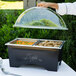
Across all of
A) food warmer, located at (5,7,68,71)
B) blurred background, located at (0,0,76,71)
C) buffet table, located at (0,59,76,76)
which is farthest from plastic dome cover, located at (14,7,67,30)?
blurred background, located at (0,0,76,71)

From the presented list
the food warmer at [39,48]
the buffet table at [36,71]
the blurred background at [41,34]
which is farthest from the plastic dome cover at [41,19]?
the blurred background at [41,34]

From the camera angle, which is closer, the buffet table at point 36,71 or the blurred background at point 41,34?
the buffet table at point 36,71

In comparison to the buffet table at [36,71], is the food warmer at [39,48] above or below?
above

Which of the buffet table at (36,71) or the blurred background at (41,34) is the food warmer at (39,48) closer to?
the buffet table at (36,71)

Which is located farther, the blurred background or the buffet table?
the blurred background

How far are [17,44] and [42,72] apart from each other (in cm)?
35

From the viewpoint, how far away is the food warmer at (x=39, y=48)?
68.8 inches

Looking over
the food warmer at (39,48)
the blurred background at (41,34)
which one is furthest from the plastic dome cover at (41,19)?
the blurred background at (41,34)

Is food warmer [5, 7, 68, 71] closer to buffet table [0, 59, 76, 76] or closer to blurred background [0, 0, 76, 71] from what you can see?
buffet table [0, 59, 76, 76]

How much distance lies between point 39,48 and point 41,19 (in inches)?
11.1

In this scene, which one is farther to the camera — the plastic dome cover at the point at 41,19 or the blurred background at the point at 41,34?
the blurred background at the point at 41,34

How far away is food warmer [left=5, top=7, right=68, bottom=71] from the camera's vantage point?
68.8 inches

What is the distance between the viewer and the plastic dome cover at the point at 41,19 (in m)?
1.79

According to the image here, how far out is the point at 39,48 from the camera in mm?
1743
